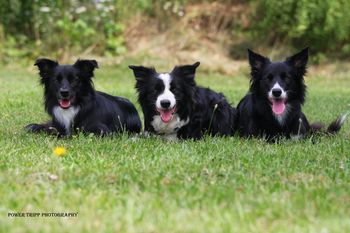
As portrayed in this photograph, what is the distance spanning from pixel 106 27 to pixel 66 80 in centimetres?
1419

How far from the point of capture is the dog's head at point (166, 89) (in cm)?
700

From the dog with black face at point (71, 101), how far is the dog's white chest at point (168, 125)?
51cm

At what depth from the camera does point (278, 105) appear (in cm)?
711

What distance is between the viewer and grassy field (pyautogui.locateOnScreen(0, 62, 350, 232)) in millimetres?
3404

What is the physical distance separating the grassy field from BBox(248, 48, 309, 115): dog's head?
1.84 ft

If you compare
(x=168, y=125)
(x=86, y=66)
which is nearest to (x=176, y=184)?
(x=168, y=125)

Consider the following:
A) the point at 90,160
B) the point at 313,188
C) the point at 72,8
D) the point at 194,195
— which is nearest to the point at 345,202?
the point at 313,188

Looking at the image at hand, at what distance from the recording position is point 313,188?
420 cm

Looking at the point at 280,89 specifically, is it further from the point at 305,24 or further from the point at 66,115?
the point at 305,24

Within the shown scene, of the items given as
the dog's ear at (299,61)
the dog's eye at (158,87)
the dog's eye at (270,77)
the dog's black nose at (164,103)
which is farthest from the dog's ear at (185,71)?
the dog's ear at (299,61)

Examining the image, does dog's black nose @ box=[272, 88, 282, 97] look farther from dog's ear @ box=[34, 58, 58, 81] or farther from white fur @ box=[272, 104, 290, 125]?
dog's ear @ box=[34, 58, 58, 81]

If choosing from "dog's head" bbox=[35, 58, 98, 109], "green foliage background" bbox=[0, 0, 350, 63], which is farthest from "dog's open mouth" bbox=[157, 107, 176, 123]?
"green foliage background" bbox=[0, 0, 350, 63]

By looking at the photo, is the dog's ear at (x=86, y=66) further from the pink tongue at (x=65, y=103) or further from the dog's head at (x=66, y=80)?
the pink tongue at (x=65, y=103)

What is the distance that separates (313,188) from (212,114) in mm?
3512
